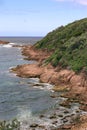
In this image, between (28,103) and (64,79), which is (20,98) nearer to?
(28,103)

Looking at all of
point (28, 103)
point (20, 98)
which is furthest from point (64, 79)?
point (28, 103)

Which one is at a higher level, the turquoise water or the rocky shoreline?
the rocky shoreline

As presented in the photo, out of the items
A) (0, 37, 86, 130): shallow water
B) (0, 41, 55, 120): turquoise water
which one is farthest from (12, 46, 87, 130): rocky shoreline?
(0, 41, 55, 120): turquoise water

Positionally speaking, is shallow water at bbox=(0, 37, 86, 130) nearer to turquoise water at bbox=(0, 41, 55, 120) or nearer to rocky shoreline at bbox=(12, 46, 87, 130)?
turquoise water at bbox=(0, 41, 55, 120)

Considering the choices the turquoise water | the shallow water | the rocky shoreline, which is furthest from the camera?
the rocky shoreline

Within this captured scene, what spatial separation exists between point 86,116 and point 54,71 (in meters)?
26.8

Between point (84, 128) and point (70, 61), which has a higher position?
point (70, 61)

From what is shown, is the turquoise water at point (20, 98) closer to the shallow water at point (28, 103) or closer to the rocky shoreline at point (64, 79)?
the shallow water at point (28, 103)

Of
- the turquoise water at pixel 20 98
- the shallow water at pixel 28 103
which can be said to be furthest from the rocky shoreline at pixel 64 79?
the turquoise water at pixel 20 98

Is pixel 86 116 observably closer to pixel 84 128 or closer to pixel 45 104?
pixel 84 128

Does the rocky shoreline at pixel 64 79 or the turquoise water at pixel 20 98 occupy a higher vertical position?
the rocky shoreline at pixel 64 79

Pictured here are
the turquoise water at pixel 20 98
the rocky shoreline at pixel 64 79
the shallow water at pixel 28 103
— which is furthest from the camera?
the rocky shoreline at pixel 64 79

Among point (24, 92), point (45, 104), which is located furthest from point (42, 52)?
point (45, 104)

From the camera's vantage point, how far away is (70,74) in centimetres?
6300
